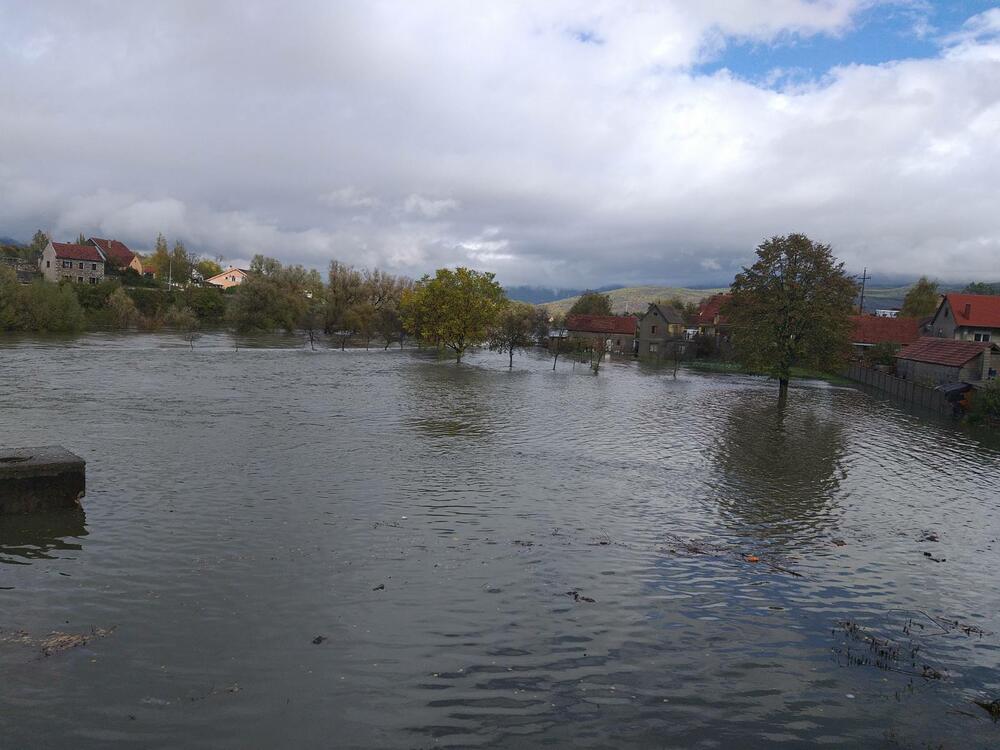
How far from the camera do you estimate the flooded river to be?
863cm

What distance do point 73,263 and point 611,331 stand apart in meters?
111

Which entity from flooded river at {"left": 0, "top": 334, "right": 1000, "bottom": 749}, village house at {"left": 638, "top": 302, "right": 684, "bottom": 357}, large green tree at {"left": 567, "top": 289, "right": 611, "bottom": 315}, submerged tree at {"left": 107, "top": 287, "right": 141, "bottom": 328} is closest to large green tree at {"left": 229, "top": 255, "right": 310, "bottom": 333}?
submerged tree at {"left": 107, "top": 287, "right": 141, "bottom": 328}

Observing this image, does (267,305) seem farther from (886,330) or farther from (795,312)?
(886,330)

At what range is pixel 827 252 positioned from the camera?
6056cm

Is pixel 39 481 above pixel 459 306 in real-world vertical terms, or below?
below

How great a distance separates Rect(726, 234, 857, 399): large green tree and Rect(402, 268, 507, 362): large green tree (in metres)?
29.5

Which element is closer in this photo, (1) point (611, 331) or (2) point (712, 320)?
(2) point (712, 320)

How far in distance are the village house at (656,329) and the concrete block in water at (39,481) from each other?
4296 inches

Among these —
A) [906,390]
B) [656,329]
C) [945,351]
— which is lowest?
[906,390]

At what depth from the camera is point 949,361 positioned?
188ft

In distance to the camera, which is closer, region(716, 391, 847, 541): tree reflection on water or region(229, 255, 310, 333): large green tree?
region(716, 391, 847, 541): tree reflection on water

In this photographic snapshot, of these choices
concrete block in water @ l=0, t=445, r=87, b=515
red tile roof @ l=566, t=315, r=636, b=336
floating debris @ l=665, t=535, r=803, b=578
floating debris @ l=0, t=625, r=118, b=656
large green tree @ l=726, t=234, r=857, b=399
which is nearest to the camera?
floating debris @ l=0, t=625, r=118, b=656

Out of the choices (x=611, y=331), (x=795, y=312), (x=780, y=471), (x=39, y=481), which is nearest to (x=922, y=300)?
(x=611, y=331)

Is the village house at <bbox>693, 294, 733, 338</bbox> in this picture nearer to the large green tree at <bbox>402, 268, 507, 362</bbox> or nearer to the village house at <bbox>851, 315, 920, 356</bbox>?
the village house at <bbox>851, 315, 920, 356</bbox>
